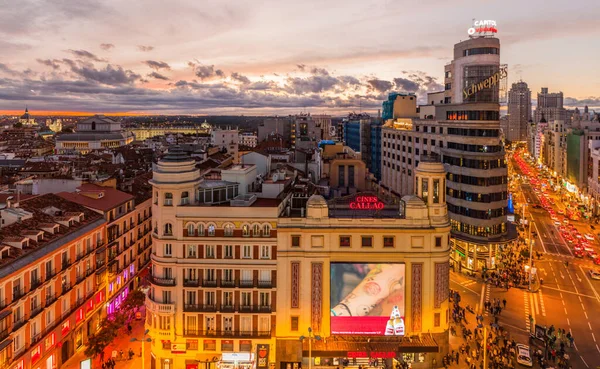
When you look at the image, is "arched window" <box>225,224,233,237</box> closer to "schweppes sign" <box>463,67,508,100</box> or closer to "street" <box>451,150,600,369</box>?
"street" <box>451,150,600,369</box>

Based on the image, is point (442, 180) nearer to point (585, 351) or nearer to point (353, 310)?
point (353, 310)

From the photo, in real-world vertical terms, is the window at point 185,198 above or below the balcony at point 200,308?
above

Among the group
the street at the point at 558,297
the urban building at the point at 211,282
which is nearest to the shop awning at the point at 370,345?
the urban building at the point at 211,282

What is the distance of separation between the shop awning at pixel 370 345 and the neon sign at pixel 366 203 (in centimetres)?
1481

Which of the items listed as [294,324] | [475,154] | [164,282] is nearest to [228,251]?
[164,282]

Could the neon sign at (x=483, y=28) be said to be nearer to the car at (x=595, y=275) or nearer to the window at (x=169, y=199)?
the car at (x=595, y=275)

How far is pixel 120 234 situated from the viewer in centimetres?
7150

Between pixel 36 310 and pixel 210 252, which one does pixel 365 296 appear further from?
pixel 36 310

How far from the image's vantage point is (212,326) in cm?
5497

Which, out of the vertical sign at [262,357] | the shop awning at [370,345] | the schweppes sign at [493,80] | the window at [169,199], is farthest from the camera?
the schweppes sign at [493,80]

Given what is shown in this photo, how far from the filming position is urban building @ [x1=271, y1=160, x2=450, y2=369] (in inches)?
2160

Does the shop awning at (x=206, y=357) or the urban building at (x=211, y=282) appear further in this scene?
the urban building at (x=211, y=282)

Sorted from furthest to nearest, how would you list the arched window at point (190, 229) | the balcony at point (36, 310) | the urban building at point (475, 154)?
the urban building at point (475, 154), the arched window at point (190, 229), the balcony at point (36, 310)

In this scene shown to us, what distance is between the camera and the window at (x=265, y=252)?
181 ft
